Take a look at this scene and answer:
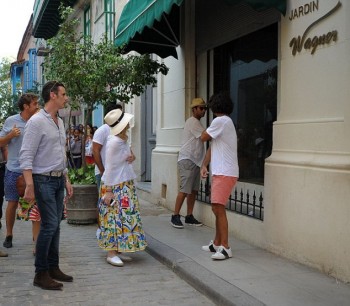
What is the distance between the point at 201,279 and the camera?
14.9ft

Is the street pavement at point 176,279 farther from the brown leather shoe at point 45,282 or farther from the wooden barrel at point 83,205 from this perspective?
the wooden barrel at point 83,205

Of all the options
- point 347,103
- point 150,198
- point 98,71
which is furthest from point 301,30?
point 150,198

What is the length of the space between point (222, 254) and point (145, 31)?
181 inches

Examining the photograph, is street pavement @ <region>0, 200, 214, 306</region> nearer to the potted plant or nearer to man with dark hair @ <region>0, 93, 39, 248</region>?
man with dark hair @ <region>0, 93, 39, 248</region>

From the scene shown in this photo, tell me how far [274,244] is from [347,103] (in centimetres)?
187

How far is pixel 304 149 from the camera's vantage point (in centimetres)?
500

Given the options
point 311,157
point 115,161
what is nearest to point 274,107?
point 311,157

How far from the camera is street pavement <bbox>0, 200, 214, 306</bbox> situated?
13.8ft

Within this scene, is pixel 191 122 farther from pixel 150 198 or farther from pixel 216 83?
pixel 150 198

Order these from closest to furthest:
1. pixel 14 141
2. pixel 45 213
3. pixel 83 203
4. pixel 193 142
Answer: pixel 45 213 < pixel 14 141 < pixel 193 142 < pixel 83 203

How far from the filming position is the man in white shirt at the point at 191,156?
694cm

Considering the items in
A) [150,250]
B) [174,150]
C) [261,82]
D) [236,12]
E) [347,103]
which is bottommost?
[150,250]

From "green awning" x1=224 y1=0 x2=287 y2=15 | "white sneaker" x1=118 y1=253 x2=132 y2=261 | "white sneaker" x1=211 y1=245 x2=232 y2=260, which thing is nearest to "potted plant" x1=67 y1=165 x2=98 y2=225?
"white sneaker" x1=118 y1=253 x2=132 y2=261

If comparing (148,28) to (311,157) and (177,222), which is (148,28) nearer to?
(177,222)
